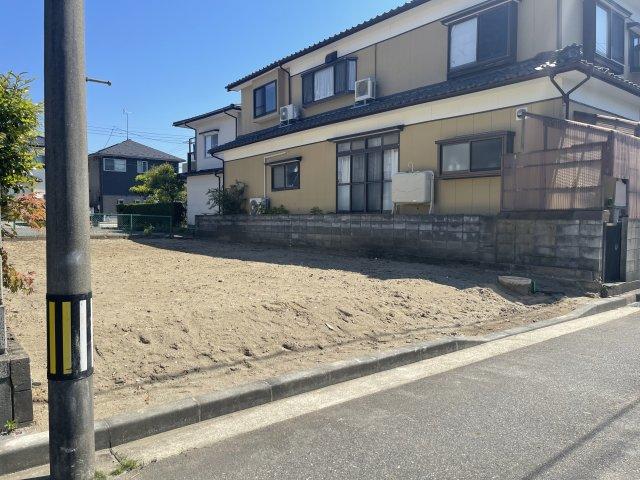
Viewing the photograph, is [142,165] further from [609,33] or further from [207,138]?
[609,33]

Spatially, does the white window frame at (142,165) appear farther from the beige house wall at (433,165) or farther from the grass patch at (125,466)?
the grass patch at (125,466)

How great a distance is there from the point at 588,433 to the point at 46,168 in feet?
12.8

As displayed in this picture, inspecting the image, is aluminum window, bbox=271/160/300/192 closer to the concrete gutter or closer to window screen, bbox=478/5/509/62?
window screen, bbox=478/5/509/62

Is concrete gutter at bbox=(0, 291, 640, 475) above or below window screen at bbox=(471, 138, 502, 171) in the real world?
below

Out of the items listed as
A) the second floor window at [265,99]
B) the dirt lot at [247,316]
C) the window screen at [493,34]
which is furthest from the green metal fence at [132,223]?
the window screen at [493,34]

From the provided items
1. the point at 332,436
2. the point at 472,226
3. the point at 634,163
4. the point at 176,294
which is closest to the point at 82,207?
the point at 332,436

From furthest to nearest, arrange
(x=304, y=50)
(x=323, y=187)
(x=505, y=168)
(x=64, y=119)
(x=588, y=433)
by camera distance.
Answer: (x=304, y=50) < (x=323, y=187) < (x=505, y=168) < (x=588, y=433) < (x=64, y=119)

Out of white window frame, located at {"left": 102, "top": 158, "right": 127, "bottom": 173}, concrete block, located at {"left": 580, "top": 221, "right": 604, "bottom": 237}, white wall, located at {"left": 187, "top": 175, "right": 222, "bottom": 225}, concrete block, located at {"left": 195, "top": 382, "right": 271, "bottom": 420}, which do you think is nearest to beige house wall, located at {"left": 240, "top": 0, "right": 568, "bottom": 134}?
concrete block, located at {"left": 580, "top": 221, "right": 604, "bottom": 237}

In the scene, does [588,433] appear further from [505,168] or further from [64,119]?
[505,168]

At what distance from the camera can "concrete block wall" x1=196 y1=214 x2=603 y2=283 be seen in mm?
8547

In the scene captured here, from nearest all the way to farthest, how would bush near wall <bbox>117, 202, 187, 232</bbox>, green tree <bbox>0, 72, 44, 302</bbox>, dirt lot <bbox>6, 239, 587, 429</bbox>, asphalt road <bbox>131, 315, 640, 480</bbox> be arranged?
asphalt road <bbox>131, 315, 640, 480</bbox> < green tree <bbox>0, 72, 44, 302</bbox> < dirt lot <bbox>6, 239, 587, 429</bbox> < bush near wall <bbox>117, 202, 187, 232</bbox>

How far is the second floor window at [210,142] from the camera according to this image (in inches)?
1031

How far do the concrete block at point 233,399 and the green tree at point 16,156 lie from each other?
1776 mm

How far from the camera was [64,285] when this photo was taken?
266 cm
